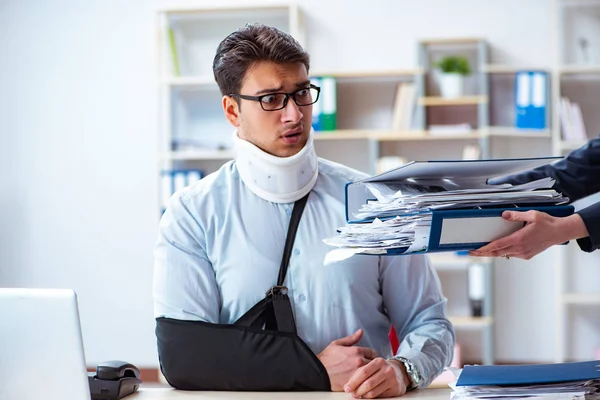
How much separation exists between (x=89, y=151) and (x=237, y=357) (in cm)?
400

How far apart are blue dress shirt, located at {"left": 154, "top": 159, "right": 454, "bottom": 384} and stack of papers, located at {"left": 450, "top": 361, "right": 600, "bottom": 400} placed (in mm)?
385

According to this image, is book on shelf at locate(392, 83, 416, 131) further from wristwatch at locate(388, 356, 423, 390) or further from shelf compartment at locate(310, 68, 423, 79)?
wristwatch at locate(388, 356, 423, 390)

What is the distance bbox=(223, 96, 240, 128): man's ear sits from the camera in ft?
6.77

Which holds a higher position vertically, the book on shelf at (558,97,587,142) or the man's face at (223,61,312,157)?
the book on shelf at (558,97,587,142)

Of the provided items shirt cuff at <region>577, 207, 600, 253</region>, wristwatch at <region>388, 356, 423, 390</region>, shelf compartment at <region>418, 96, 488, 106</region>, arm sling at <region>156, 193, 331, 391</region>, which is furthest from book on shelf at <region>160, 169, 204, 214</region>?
shirt cuff at <region>577, 207, 600, 253</region>

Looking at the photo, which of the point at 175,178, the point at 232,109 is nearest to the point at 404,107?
the point at 175,178

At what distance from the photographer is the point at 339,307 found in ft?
6.34

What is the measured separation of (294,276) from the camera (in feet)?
6.37

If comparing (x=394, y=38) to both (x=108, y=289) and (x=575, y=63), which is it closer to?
(x=575, y=63)

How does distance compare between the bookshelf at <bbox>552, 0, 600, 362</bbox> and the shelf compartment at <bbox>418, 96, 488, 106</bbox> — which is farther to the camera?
the bookshelf at <bbox>552, 0, 600, 362</bbox>

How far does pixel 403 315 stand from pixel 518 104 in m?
3.20

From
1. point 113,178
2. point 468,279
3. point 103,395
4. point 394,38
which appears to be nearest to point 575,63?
point 394,38

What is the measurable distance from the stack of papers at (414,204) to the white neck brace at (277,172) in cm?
41

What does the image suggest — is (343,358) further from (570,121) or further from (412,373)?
(570,121)
